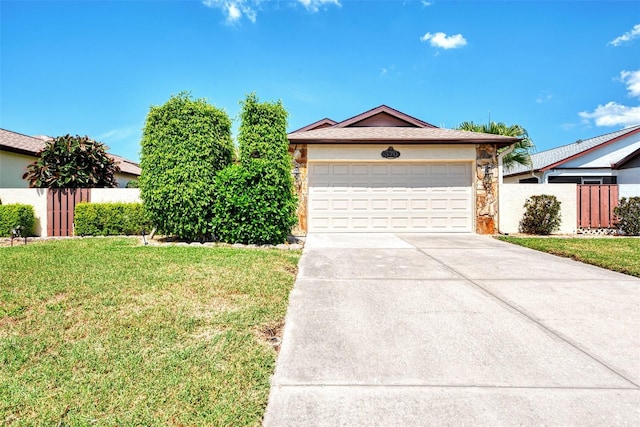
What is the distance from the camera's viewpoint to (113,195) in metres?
10.2

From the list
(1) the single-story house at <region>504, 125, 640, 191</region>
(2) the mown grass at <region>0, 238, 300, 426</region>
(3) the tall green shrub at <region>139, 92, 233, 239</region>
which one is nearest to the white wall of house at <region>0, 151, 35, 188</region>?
(3) the tall green shrub at <region>139, 92, 233, 239</region>

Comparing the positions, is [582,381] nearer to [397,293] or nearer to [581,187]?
[397,293]

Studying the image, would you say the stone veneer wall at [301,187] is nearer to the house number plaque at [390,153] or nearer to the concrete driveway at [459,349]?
the house number plaque at [390,153]

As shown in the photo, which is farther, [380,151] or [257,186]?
[380,151]

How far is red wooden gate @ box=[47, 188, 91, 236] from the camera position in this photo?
10117 millimetres

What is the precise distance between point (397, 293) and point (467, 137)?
802 centimetres

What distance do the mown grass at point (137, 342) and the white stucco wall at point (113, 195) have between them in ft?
16.2

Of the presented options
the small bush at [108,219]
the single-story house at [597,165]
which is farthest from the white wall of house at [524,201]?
the small bush at [108,219]

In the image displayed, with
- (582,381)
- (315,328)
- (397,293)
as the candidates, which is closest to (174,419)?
(315,328)

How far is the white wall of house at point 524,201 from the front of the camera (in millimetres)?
10617

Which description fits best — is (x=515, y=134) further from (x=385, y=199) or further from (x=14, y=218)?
(x=14, y=218)

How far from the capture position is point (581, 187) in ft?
35.1

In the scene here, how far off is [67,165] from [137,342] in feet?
32.9

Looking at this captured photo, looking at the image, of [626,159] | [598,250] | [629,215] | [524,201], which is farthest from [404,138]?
[626,159]
